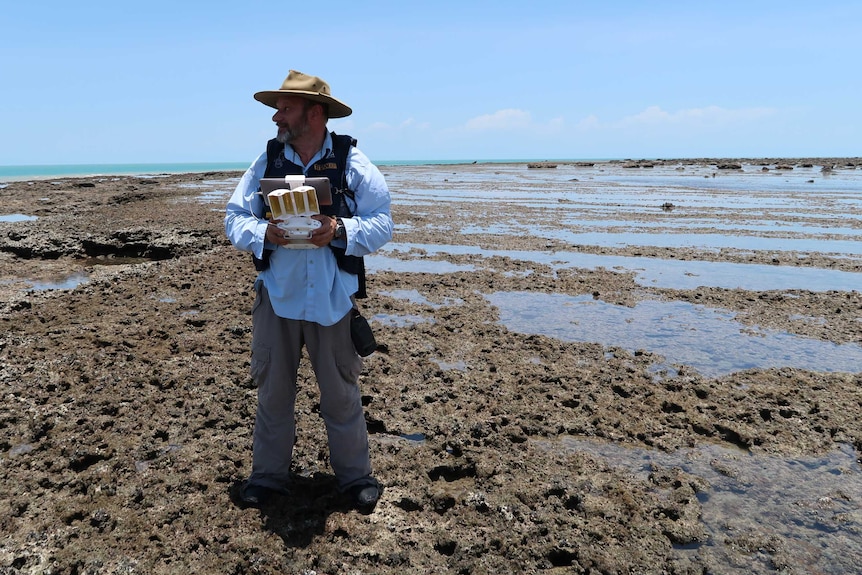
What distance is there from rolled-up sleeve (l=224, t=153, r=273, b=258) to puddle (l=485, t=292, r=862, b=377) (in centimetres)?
480

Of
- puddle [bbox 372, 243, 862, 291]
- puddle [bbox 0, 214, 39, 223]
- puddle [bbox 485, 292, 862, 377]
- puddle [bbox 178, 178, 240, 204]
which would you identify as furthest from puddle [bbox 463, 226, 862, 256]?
puddle [bbox 0, 214, 39, 223]

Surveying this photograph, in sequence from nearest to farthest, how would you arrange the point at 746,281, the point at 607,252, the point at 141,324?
the point at 141,324
the point at 746,281
the point at 607,252

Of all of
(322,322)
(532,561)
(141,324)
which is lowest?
(532,561)

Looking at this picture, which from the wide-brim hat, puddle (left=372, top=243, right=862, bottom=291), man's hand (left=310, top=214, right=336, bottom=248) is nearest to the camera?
man's hand (left=310, top=214, right=336, bottom=248)

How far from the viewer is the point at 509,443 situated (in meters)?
4.75

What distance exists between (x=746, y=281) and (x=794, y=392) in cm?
546

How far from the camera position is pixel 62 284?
9844 mm

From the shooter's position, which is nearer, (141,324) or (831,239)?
(141,324)

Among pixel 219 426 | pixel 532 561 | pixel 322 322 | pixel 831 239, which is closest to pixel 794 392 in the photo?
pixel 532 561

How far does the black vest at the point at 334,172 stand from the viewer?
3.54 meters

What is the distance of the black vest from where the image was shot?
139 inches

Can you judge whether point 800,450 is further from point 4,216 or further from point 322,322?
point 4,216

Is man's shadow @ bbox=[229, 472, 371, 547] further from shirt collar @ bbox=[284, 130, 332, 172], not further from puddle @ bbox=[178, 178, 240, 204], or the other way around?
puddle @ bbox=[178, 178, 240, 204]

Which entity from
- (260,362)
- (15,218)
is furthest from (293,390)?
(15,218)
